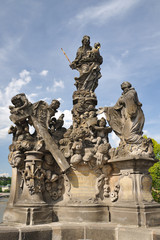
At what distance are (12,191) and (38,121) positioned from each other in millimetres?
2509

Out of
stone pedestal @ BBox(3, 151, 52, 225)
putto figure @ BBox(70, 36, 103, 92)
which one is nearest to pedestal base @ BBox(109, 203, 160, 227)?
stone pedestal @ BBox(3, 151, 52, 225)

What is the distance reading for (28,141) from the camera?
798 cm

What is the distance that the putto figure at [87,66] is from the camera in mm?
9812

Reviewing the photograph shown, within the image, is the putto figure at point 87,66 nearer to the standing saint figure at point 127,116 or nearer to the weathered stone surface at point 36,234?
the standing saint figure at point 127,116

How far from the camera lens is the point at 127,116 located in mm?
7855

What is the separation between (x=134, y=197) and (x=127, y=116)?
255 centimetres

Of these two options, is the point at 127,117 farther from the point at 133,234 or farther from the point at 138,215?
the point at 133,234

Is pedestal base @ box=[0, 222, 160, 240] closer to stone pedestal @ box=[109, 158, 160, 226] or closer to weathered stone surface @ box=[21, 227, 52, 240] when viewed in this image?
weathered stone surface @ box=[21, 227, 52, 240]

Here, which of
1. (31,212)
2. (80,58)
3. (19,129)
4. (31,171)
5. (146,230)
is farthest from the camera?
(80,58)

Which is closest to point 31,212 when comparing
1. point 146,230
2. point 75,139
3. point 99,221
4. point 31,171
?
point 31,171

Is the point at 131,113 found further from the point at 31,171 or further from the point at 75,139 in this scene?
the point at 31,171

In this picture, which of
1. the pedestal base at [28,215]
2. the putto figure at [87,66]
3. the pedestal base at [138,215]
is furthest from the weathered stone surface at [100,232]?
the putto figure at [87,66]

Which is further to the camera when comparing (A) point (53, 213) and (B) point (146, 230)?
(A) point (53, 213)

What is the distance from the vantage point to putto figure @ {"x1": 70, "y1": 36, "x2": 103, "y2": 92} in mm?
9812
